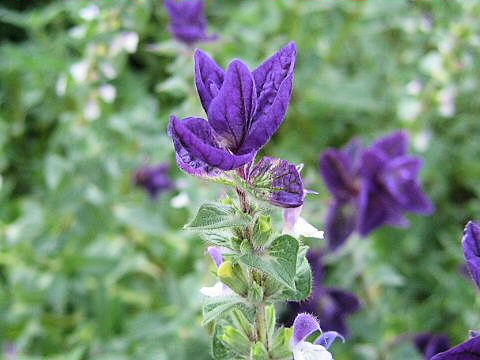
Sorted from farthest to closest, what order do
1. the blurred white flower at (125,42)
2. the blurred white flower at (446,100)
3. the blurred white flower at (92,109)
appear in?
the blurred white flower at (446,100) → the blurred white flower at (92,109) → the blurred white flower at (125,42)

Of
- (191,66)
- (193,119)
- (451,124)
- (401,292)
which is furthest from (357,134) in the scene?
(193,119)

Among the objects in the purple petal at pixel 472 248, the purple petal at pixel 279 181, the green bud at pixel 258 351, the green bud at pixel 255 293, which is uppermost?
the purple petal at pixel 279 181

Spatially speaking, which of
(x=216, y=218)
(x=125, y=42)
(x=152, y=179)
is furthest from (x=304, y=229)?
(x=152, y=179)

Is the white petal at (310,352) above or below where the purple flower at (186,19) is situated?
below

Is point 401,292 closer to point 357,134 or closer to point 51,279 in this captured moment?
point 357,134

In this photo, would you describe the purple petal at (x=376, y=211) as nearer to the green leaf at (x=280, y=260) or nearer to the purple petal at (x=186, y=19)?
the purple petal at (x=186, y=19)

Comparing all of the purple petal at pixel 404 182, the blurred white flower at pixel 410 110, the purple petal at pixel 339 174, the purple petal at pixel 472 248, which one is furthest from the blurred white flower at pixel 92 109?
the purple petal at pixel 472 248
